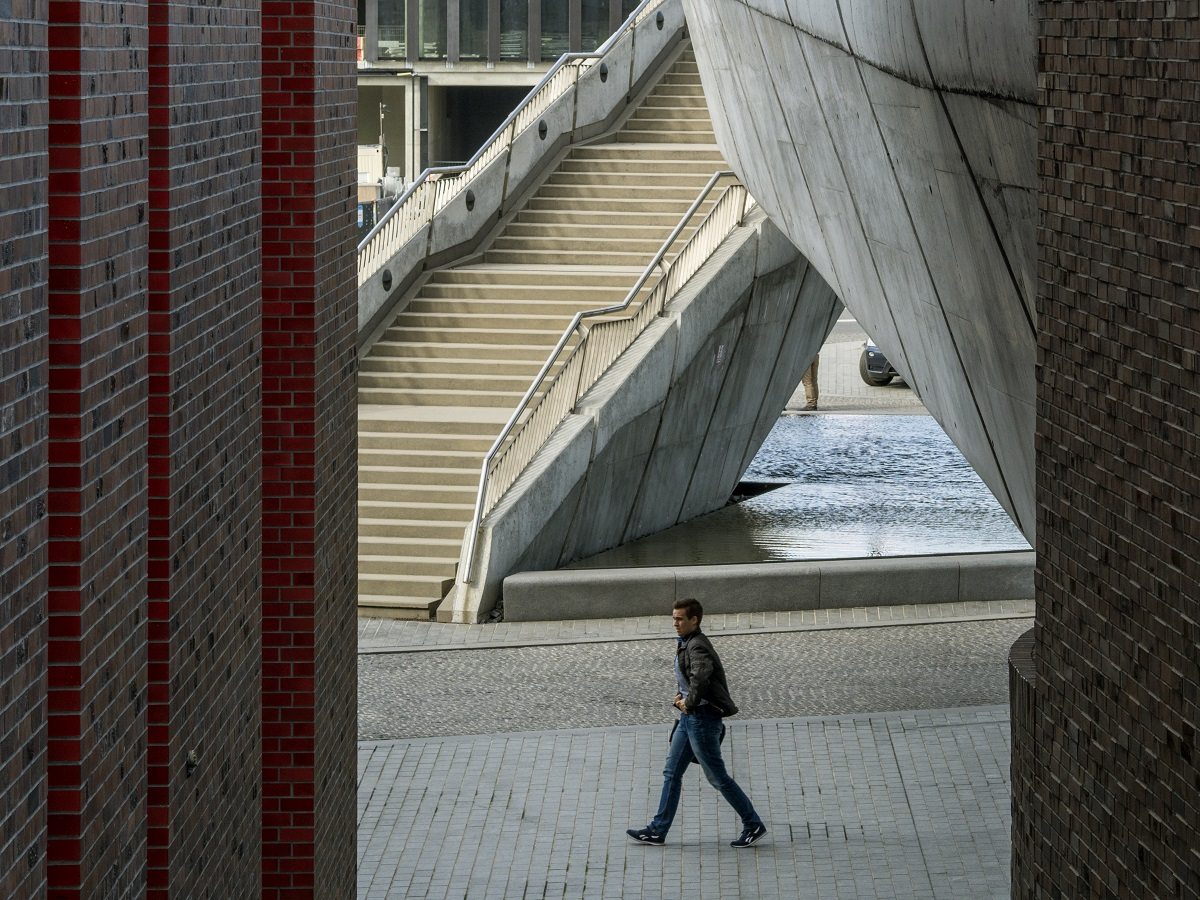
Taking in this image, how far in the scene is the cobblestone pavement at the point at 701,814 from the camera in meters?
10.3

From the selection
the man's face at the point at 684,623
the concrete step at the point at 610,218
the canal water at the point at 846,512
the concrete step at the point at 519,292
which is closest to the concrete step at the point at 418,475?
the canal water at the point at 846,512

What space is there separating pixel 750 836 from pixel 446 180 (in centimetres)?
1380

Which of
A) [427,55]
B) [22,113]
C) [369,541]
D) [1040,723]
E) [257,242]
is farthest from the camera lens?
[427,55]

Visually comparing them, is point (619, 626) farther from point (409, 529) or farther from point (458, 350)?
point (458, 350)

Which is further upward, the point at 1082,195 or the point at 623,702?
the point at 1082,195

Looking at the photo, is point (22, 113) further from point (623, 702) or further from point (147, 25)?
point (623, 702)

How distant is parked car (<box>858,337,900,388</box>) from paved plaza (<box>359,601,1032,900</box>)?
17.4 meters

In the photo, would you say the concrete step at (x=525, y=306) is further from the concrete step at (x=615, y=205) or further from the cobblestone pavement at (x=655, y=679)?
the cobblestone pavement at (x=655, y=679)

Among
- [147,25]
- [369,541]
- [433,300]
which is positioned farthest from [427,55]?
[147,25]

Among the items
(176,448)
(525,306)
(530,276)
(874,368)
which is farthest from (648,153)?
(176,448)

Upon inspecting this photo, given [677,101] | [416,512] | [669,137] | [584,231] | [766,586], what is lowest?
[766,586]

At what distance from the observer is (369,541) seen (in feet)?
57.5

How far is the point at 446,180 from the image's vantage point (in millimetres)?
23109

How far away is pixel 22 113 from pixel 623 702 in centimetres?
1060
